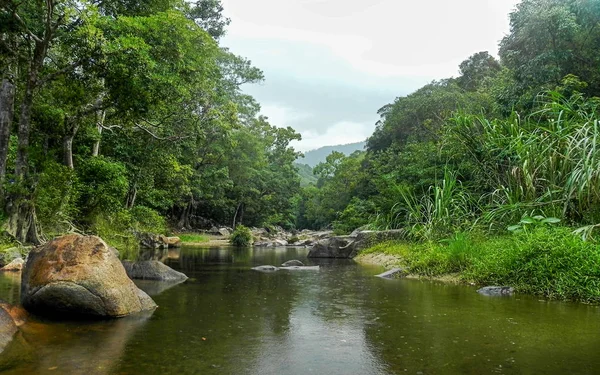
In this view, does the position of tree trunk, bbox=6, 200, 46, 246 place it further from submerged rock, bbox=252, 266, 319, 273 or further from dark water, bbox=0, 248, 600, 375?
submerged rock, bbox=252, 266, 319, 273

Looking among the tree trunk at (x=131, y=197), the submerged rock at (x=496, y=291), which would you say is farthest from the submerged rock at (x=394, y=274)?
the tree trunk at (x=131, y=197)

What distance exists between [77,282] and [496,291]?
565 centimetres

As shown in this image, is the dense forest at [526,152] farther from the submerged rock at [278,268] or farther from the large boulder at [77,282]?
the large boulder at [77,282]

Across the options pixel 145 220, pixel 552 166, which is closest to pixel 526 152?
pixel 552 166

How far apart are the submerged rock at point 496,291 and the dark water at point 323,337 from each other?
351mm

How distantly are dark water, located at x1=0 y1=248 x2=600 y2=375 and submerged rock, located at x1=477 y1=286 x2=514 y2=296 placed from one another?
351mm

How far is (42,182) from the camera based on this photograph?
1016cm

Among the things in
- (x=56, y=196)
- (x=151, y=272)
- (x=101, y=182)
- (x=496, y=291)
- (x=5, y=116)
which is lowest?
(x=496, y=291)

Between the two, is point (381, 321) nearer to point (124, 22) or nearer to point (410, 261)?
point (410, 261)

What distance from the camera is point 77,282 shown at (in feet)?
15.1

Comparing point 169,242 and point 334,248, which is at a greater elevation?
point 334,248

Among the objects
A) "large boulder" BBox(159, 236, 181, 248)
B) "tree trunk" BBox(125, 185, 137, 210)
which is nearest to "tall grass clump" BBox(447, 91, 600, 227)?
"large boulder" BBox(159, 236, 181, 248)

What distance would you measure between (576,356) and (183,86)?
897 centimetres

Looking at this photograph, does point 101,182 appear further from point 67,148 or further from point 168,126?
point 168,126
